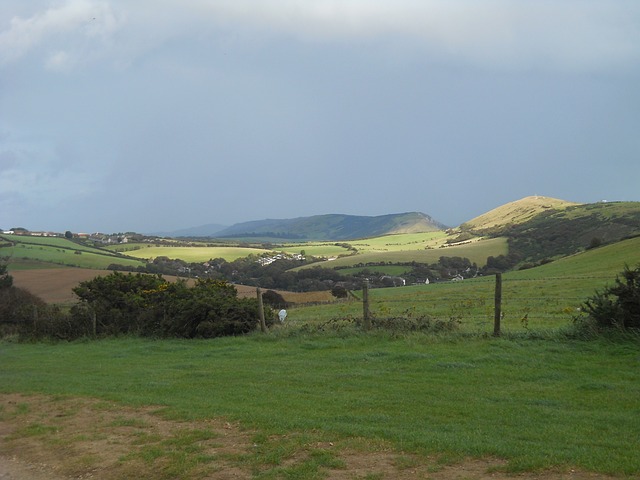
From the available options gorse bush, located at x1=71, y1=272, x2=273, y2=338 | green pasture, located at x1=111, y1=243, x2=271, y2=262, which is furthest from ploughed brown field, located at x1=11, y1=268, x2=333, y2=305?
green pasture, located at x1=111, y1=243, x2=271, y2=262

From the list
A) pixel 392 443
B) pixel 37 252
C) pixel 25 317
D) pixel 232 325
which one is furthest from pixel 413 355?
pixel 37 252

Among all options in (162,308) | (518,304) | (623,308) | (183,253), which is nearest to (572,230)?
(183,253)

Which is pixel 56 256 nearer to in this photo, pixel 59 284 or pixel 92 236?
pixel 59 284

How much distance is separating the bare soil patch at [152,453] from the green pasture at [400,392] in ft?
0.64

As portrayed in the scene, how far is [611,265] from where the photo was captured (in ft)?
149

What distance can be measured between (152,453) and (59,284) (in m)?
47.9

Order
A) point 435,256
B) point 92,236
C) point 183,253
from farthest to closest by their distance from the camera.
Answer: point 92,236 → point 183,253 → point 435,256

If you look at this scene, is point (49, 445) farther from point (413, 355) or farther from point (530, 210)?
point (530, 210)

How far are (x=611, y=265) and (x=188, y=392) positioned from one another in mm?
41643

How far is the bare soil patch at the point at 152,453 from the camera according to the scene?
6.49 metres

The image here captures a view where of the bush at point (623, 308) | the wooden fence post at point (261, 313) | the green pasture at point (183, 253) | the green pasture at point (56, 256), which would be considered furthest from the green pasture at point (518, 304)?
the green pasture at point (183, 253)

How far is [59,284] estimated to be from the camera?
51.3 m

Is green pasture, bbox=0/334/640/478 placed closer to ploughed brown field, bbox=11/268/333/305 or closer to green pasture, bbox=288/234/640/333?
green pasture, bbox=288/234/640/333

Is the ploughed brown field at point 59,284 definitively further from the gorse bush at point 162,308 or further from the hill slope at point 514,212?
the hill slope at point 514,212
